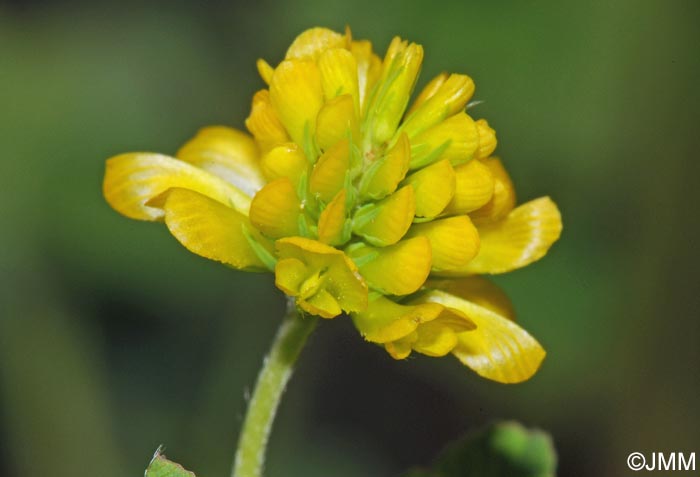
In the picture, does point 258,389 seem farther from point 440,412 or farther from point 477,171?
point 440,412

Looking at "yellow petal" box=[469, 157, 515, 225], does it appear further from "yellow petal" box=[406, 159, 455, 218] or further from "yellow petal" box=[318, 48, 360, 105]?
"yellow petal" box=[318, 48, 360, 105]

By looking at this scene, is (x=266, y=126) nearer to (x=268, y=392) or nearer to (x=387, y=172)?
(x=387, y=172)

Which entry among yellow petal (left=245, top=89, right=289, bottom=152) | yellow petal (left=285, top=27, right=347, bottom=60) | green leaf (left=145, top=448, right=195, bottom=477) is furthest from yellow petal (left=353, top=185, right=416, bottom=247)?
green leaf (left=145, top=448, right=195, bottom=477)

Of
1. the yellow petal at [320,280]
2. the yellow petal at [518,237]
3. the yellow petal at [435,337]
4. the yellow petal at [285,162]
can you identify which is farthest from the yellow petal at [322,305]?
the yellow petal at [518,237]

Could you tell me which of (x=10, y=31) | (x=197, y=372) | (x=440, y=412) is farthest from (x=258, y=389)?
(x=10, y=31)

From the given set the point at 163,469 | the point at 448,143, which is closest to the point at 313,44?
the point at 448,143

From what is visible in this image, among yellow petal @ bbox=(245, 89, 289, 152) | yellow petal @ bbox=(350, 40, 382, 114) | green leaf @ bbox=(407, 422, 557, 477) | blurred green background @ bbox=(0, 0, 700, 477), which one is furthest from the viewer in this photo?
blurred green background @ bbox=(0, 0, 700, 477)

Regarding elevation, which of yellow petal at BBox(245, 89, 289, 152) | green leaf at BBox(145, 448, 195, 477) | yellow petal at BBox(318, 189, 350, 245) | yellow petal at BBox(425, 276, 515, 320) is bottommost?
green leaf at BBox(145, 448, 195, 477)
